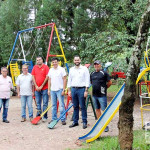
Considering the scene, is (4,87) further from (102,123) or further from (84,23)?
(84,23)

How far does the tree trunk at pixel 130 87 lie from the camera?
3.64 metres

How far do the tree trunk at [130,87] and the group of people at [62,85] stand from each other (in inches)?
78.7

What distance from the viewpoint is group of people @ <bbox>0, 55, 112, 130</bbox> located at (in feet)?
19.5

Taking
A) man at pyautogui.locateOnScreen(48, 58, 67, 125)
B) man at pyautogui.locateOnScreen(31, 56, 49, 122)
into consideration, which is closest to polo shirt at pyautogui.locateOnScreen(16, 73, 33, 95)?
man at pyautogui.locateOnScreen(31, 56, 49, 122)

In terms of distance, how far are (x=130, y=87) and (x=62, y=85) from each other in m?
3.13

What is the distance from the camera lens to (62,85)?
6.70 m

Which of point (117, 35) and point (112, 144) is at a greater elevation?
point (117, 35)

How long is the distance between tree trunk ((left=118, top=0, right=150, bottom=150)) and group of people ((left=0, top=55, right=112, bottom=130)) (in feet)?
6.56

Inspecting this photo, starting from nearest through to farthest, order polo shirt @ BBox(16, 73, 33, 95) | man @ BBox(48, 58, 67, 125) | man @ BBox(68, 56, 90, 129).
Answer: man @ BBox(68, 56, 90, 129), man @ BBox(48, 58, 67, 125), polo shirt @ BBox(16, 73, 33, 95)

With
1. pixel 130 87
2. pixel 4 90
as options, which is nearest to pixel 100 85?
pixel 130 87

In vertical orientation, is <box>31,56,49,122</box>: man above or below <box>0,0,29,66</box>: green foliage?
below

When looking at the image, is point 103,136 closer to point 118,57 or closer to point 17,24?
point 118,57

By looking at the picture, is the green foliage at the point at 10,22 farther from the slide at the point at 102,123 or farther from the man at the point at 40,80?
the slide at the point at 102,123

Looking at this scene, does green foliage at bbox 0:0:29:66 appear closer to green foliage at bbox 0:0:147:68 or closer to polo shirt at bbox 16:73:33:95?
green foliage at bbox 0:0:147:68
